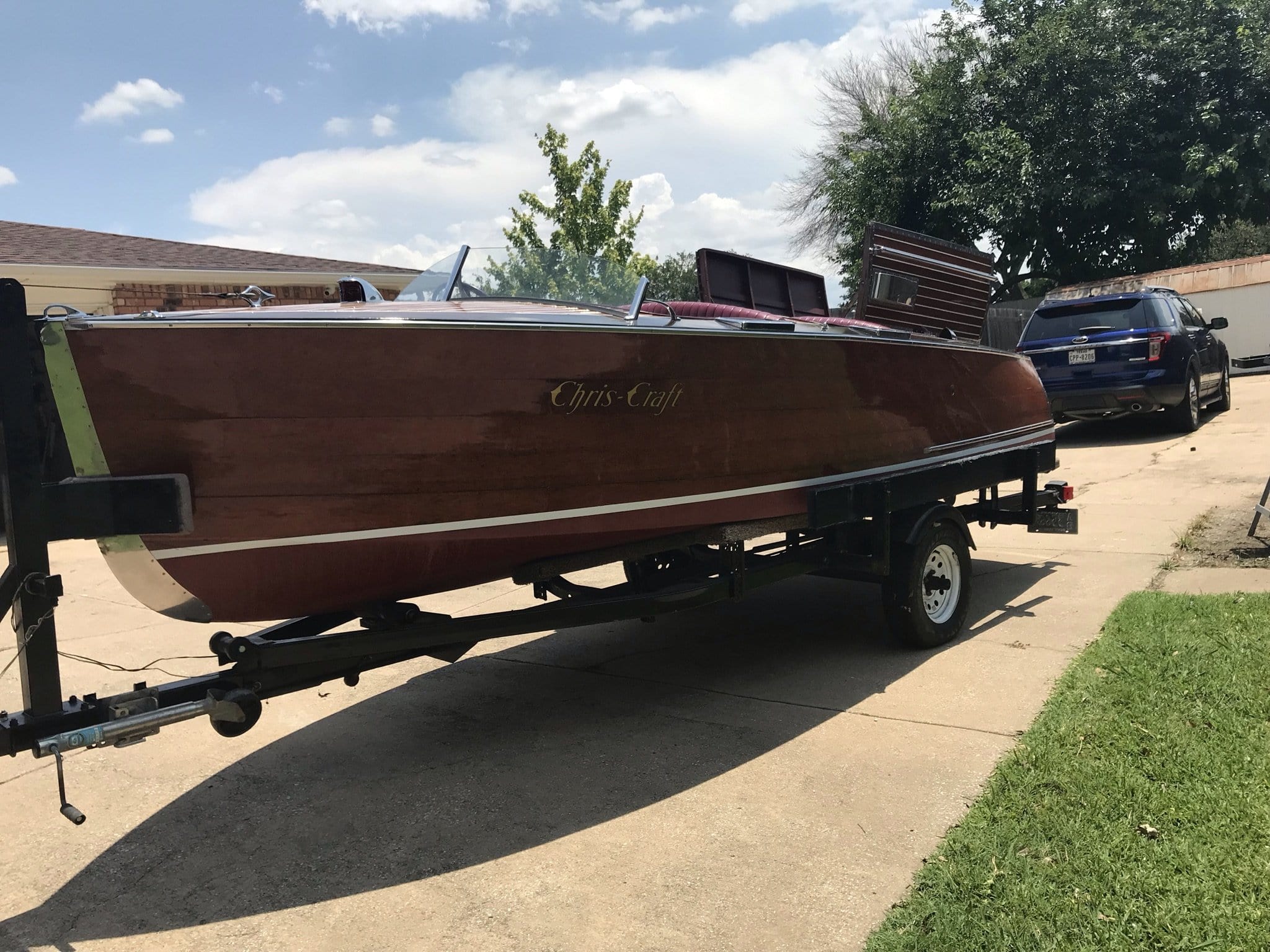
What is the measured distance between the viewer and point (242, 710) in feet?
10.6

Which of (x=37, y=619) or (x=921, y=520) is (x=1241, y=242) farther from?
(x=37, y=619)

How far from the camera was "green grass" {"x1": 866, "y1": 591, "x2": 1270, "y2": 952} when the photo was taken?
252 cm

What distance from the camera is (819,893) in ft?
9.27

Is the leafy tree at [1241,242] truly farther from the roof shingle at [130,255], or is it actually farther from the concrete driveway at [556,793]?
the concrete driveway at [556,793]

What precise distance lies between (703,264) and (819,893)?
341cm

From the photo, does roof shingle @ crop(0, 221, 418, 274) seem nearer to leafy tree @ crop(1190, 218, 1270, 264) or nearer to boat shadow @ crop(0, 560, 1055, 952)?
boat shadow @ crop(0, 560, 1055, 952)

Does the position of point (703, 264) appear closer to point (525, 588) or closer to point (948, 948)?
point (525, 588)

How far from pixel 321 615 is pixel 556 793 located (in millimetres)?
1142

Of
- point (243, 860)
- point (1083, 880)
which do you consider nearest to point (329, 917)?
point (243, 860)

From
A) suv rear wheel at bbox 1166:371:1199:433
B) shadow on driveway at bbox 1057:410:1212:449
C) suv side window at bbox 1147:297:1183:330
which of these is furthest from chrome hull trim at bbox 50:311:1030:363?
shadow on driveway at bbox 1057:410:1212:449

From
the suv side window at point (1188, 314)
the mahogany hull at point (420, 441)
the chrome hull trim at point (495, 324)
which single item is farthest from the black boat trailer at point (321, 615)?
the suv side window at point (1188, 314)

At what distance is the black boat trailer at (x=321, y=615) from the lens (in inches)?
109

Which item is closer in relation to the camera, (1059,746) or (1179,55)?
(1059,746)

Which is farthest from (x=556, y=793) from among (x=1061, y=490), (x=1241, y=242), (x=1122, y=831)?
(x=1241, y=242)
